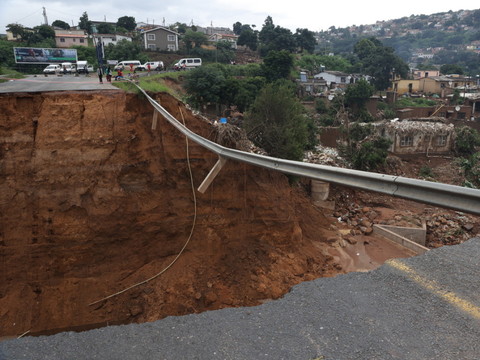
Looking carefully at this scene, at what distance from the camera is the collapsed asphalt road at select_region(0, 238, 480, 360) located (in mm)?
7242

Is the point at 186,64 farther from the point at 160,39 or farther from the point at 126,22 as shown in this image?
the point at 126,22

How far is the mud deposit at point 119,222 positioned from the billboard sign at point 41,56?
99.4 ft

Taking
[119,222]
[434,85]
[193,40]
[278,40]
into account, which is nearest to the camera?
[119,222]

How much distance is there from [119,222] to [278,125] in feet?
31.3

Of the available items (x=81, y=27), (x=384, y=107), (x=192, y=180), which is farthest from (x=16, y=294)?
(x=81, y=27)

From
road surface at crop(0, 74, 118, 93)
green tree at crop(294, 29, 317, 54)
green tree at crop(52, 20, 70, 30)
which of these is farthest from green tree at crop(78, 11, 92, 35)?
road surface at crop(0, 74, 118, 93)

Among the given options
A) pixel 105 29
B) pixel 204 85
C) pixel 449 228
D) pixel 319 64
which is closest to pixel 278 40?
pixel 319 64

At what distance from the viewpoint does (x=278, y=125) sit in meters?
17.4

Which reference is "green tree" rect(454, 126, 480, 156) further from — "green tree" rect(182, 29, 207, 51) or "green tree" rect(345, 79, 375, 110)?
"green tree" rect(182, 29, 207, 51)

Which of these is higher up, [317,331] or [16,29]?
[16,29]

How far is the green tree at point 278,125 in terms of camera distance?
1633 cm

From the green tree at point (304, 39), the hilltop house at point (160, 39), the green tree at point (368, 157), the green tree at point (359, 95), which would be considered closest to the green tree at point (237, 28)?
the green tree at point (304, 39)

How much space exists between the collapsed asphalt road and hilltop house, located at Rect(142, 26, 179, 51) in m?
60.5

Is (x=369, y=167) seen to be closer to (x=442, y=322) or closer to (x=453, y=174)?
(x=453, y=174)
